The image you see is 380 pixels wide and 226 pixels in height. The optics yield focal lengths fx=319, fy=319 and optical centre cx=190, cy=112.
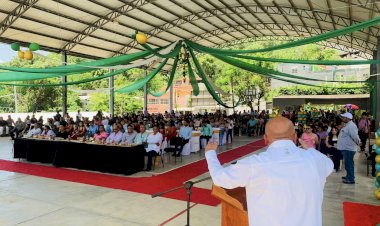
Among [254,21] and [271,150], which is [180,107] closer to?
[254,21]

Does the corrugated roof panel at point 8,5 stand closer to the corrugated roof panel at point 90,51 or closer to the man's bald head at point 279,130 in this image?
the corrugated roof panel at point 90,51

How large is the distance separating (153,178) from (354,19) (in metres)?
14.3

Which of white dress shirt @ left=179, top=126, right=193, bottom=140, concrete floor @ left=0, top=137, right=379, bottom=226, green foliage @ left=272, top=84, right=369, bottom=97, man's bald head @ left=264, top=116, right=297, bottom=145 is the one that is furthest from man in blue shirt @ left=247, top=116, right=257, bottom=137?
man's bald head @ left=264, top=116, right=297, bottom=145

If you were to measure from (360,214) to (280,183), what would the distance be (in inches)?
170

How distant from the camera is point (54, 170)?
8266mm

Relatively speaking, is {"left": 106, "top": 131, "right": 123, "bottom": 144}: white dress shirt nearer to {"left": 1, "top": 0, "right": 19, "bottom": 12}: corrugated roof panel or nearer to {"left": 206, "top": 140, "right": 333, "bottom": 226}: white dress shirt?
{"left": 206, "top": 140, "right": 333, "bottom": 226}: white dress shirt

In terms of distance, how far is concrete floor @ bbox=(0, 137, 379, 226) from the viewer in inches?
186

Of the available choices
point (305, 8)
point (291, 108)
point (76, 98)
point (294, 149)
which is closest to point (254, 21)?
point (305, 8)

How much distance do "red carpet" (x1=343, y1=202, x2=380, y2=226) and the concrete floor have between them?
4.4 inches

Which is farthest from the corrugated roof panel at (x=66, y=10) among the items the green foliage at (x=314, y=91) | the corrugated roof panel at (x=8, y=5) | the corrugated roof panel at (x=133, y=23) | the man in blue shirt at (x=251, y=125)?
the green foliage at (x=314, y=91)

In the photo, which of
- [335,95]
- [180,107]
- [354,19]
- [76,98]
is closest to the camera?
[354,19]

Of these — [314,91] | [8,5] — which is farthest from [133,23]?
[314,91]

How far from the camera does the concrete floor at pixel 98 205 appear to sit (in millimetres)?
4730

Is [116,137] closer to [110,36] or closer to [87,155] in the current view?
[87,155]
